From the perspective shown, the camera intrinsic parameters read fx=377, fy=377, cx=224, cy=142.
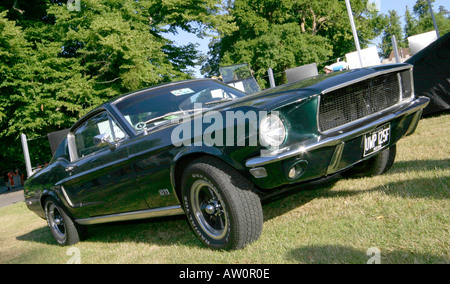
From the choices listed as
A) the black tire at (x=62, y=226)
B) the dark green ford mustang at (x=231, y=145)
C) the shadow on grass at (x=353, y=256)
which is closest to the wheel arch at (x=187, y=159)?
the dark green ford mustang at (x=231, y=145)

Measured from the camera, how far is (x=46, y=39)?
17703 millimetres

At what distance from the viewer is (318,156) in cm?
266

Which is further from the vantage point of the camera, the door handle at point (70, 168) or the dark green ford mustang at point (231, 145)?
the door handle at point (70, 168)

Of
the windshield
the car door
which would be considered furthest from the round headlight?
the car door

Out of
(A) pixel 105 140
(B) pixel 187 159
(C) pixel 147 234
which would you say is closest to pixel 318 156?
(B) pixel 187 159

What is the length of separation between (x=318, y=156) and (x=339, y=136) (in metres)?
0.22

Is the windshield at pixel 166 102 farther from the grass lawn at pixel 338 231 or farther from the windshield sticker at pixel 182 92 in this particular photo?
the grass lawn at pixel 338 231

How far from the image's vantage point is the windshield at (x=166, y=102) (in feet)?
11.9

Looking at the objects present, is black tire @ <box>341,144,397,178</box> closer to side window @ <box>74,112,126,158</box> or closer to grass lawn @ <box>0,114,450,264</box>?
grass lawn @ <box>0,114,450,264</box>

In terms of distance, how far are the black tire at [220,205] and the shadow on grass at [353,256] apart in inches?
15.0

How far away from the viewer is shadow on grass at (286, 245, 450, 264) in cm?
214

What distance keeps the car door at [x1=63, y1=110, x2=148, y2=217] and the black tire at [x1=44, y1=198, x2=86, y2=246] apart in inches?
17.5

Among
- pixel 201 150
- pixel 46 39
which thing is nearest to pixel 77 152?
pixel 201 150

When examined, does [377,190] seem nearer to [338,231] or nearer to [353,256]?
[338,231]
